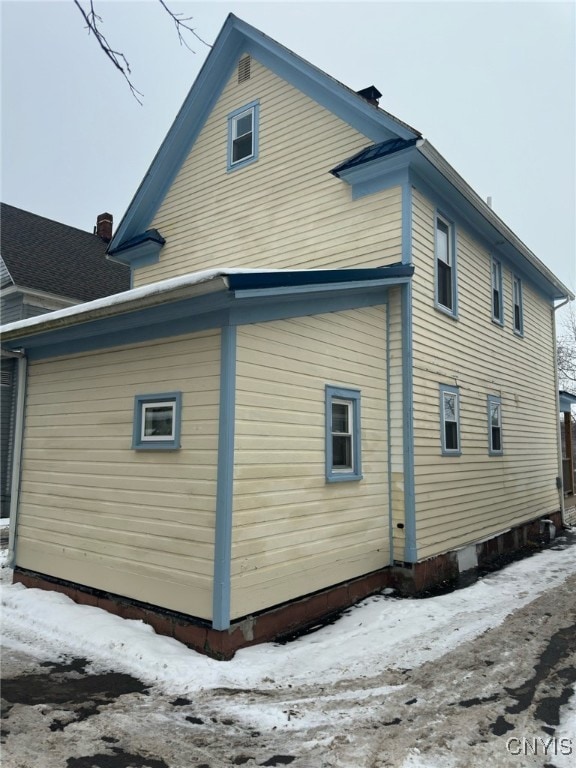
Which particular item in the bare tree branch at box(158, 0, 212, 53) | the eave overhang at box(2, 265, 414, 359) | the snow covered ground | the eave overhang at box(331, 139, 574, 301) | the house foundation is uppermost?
the eave overhang at box(331, 139, 574, 301)

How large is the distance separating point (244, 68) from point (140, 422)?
8429 mm

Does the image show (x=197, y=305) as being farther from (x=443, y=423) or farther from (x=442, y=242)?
(x=442, y=242)

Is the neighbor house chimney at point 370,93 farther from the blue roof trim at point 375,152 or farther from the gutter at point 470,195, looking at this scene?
the gutter at point 470,195

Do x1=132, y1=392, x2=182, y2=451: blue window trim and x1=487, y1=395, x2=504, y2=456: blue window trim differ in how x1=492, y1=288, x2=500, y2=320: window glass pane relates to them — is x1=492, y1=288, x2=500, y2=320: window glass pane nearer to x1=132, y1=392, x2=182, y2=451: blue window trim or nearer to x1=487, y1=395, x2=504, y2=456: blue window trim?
x1=487, y1=395, x2=504, y2=456: blue window trim

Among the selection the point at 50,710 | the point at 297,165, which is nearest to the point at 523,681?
the point at 50,710

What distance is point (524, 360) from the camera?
1380cm

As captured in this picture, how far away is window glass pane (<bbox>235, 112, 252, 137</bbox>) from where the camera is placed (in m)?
11.3

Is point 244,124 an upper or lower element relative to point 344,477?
upper

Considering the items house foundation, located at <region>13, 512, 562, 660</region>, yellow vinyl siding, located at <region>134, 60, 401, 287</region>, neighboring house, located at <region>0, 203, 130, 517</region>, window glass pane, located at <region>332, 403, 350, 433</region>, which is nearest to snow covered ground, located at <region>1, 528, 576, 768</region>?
house foundation, located at <region>13, 512, 562, 660</region>

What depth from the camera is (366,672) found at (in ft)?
16.9

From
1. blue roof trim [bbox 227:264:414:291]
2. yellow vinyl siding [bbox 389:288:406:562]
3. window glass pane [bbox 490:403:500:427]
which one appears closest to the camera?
blue roof trim [bbox 227:264:414:291]

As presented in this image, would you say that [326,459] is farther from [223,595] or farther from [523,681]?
[523,681]

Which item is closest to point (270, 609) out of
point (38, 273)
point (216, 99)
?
point (216, 99)

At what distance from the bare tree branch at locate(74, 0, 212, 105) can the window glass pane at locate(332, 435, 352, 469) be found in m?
4.65
